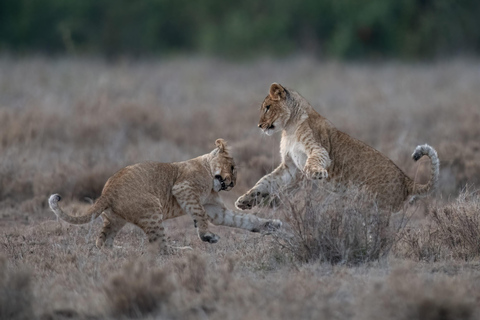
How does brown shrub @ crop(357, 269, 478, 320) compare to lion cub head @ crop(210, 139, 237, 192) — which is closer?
brown shrub @ crop(357, 269, 478, 320)

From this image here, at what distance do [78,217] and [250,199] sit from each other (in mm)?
1813

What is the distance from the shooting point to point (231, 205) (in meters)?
10.1

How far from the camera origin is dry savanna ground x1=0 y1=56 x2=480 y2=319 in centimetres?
533

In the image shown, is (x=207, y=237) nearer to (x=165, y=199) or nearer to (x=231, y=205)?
(x=165, y=199)

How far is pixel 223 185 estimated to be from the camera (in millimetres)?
8047

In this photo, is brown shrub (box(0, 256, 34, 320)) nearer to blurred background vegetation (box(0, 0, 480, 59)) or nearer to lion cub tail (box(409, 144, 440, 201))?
lion cub tail (box(409, 144, 440, 201))

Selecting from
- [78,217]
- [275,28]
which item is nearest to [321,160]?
[78,217]

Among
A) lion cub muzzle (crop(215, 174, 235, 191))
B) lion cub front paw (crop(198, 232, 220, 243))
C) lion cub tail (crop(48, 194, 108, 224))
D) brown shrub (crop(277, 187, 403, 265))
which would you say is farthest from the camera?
lion cub muzzle (crop(215, 174, 235, 191))

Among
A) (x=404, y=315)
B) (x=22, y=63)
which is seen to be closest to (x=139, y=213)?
(x=404, y=315)

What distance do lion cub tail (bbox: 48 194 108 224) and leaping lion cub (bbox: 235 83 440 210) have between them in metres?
1.42

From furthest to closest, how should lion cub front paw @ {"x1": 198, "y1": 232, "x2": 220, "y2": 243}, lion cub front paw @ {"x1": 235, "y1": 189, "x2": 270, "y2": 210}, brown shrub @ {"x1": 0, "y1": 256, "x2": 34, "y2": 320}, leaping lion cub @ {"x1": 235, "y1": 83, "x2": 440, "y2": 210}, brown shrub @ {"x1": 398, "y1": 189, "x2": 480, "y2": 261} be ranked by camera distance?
lion cub front paw @ {"x1": 235, "y1": 189, "x2": 270, "y2": 210}, lion cub front paw @ {"x1": 198, "y1": 232, "x2": 220, "y2": 243}, leaping lion cub @ {"x1": 235, "y1": 83, "x2": 440, "y2": 210}, brown shrub @ {"x1": 398, "y1": 189, "x2": 480, "y2": 261}, brown shrub @ {"x1": 0, "y1": 256, "x2": 34, "y2": 320}

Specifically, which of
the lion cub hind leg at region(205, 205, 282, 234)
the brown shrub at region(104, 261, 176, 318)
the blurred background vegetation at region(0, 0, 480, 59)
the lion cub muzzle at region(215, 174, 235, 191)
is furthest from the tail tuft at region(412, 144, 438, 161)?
the blurred background vegetation at region(0, 0, 480, 59)

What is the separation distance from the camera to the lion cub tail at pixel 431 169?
23.0ft

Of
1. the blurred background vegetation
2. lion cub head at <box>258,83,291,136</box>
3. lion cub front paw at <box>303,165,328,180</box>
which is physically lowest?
the blurred background vegetation
